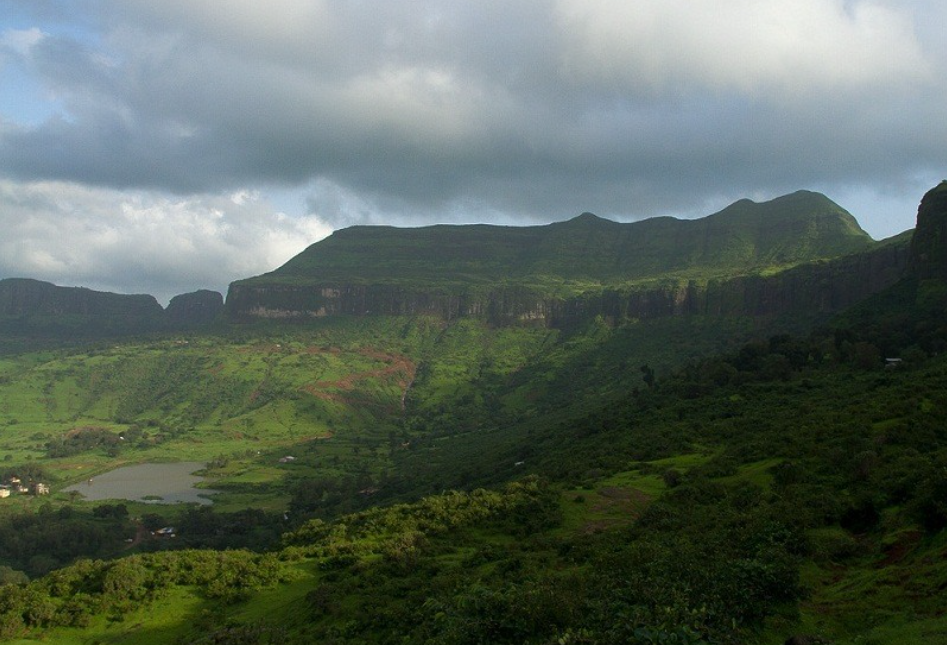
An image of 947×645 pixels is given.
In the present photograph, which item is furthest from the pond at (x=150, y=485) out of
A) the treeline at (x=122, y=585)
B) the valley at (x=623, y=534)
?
the treeline at (x=122, y=585)

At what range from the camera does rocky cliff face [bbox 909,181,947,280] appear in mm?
96062

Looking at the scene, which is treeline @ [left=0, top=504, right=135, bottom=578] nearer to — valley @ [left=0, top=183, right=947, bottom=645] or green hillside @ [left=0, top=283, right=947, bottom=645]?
valley @ [left=0, top=183, right=947, bottom=645]

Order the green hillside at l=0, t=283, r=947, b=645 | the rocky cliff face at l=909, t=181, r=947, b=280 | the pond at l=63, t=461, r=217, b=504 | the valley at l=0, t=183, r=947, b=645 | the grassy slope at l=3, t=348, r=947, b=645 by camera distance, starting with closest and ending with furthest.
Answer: the green hillside at l=0, t=283, r=947, b=645
the valley at l=0, t=183, r=947, b=645
the grassy slope at l=3, t=348, r=947, b=645
the rocky cliff face at l=909, t=181, r=947, b=280
the pond at l=63, t=461, r=217, b=504

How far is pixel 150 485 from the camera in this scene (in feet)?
432

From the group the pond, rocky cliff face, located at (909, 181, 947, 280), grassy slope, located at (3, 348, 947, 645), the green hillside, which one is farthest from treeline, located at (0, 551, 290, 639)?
rocky cliff face, located at (909, 181, 947, 280)

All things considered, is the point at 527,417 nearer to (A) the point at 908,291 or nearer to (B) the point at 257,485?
(B) the point at 257,485

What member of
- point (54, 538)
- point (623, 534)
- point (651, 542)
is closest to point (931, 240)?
point (623, 534)

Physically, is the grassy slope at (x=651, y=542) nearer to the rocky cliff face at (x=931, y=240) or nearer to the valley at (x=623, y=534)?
the valley at (x=623, y=534)

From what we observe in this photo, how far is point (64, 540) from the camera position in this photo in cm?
8656

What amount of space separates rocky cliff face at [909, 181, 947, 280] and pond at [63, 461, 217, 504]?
11760 cm

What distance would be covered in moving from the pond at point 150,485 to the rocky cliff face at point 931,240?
118 meters

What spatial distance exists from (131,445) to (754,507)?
169544 mm

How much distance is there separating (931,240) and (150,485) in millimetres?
139587

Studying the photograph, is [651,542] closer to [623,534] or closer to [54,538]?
[623,534]
